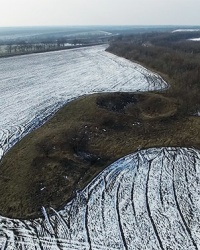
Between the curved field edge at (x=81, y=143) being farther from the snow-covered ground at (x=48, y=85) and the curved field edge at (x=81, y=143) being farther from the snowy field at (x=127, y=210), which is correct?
the snow-covered ground at (x=48, y=85)

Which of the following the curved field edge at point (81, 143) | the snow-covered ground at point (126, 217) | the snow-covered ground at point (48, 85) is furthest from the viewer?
the snow-covered ground at point (48, 85)

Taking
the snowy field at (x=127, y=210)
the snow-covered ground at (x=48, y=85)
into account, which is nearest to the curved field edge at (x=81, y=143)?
the snowy field at (x=127, y=210)

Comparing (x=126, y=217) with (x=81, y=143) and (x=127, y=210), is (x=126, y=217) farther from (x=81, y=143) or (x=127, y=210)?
(x=81, y=143)

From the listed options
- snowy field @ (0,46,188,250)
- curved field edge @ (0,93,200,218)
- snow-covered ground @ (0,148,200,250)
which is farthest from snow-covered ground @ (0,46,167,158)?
snow-covered ground @ (0,148,200,250)

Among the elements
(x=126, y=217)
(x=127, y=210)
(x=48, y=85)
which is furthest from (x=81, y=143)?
(x=48, y=85)

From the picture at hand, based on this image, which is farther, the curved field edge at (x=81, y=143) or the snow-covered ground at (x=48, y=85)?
the snow-covered ground at (x=48, y=85)

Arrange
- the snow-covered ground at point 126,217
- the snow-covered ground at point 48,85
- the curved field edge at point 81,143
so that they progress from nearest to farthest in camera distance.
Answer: the snow-covered ground at point 126,217, the curved field edge at point 81,143, the snow-covered ground at point 48,85
